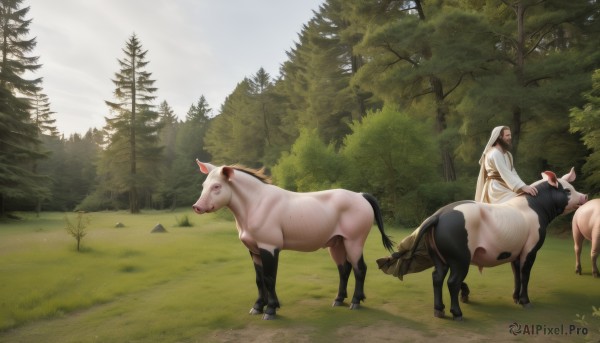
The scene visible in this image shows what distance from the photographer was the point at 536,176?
51.4ft

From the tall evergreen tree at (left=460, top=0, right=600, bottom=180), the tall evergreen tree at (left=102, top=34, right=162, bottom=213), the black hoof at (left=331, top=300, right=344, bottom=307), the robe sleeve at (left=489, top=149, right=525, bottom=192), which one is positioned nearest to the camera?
the black hoof at (left=331, top=300, right=344, bottom=307)

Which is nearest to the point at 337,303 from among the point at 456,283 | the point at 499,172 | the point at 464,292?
the point at 456,283

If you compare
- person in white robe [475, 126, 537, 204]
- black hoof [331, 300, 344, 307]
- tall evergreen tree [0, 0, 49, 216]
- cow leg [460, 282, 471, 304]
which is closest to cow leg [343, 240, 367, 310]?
black hoof [331, 300, 344, 307]

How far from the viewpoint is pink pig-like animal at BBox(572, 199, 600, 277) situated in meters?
6.05

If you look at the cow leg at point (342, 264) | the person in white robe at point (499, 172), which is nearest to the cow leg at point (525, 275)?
the person in white robe at point (499, 172)

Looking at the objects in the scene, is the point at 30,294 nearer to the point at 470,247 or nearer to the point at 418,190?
the point at 470,247

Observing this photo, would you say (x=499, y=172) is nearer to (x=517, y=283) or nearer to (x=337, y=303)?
(x=517, y=283)

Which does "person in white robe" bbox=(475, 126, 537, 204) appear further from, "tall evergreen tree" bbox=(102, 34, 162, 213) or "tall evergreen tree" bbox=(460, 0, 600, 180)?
"tall evergreen tree" bbox=(102, 34, 162, 213)

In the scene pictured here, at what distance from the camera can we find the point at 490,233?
4.27 meters

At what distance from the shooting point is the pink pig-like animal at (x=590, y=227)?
6.05m

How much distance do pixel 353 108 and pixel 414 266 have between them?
23.5 meters

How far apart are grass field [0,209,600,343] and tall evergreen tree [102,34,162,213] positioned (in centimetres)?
2294

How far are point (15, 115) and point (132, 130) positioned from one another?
1007 centimetres

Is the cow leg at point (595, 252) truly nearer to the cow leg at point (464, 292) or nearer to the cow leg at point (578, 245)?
the cow leg at point (578, 245)
